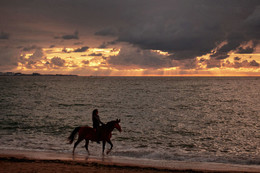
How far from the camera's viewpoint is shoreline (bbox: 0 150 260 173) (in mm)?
10633

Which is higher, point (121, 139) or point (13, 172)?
point (13, 172)

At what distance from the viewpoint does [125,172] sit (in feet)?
33.7

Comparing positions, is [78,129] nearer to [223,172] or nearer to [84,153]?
[84,153]

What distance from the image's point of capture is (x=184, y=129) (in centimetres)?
2311

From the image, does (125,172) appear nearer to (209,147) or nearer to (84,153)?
(84,153)

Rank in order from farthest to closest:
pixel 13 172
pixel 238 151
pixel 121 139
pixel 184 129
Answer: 1. pixel 184 129
2. pixel 121 139
3. pixel 238 151
4. pixel 13 172

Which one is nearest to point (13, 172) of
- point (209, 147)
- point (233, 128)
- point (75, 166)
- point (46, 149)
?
point (75, 166)

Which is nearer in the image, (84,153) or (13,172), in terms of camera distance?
(13,172)

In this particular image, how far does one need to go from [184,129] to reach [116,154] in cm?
1048

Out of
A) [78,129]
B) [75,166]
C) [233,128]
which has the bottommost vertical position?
[233,128]

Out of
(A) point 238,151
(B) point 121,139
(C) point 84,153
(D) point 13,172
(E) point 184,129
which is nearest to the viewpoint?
(D) point 13,172

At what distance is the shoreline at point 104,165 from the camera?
10.6m

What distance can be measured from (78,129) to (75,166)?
3.93 meters

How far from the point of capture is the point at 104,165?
A: 11352 millimetres
